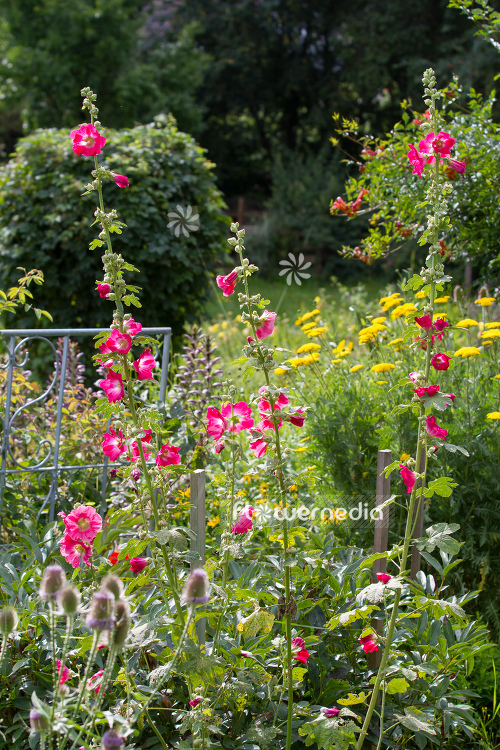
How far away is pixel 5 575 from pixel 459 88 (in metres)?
2.72

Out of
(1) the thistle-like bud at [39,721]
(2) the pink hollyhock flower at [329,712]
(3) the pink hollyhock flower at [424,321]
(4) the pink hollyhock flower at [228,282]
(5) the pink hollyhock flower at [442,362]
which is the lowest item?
(2) the pink hollyhock flower at [329,712]

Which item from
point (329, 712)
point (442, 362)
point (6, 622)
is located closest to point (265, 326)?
point (442, 362)

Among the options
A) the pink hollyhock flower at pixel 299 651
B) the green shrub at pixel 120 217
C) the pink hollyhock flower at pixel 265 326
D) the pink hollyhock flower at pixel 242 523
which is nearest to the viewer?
the pink hollyhock flower at pixel 265 326

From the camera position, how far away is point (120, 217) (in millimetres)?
4359

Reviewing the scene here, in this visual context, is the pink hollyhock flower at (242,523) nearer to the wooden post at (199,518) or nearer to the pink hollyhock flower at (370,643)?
the wooden post at (199,518)

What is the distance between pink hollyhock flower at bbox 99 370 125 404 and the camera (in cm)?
126

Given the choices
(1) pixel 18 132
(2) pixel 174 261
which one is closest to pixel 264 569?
(2) pixel 174 261

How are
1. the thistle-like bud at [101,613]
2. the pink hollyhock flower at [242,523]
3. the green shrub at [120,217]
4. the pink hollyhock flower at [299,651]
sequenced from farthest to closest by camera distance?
the green shrub at [120,217] < the pink hollyhock flower at [242,523] < the pink hollyhock flower at [299,651] < the thistle-like bud at [101,613]

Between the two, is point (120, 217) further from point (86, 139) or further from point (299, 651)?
point (299, 651)

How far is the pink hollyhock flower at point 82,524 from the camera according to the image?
53.5 inches

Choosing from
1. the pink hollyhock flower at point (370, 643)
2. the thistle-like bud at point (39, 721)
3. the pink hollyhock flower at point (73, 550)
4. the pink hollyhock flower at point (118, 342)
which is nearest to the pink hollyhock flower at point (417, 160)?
the pink hollyhock flower at point (118, 342)

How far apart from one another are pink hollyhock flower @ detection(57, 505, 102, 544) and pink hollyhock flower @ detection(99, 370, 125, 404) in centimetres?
28

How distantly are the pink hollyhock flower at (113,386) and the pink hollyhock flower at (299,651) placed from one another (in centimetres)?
64

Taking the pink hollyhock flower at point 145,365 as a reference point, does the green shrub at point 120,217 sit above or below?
→ above
